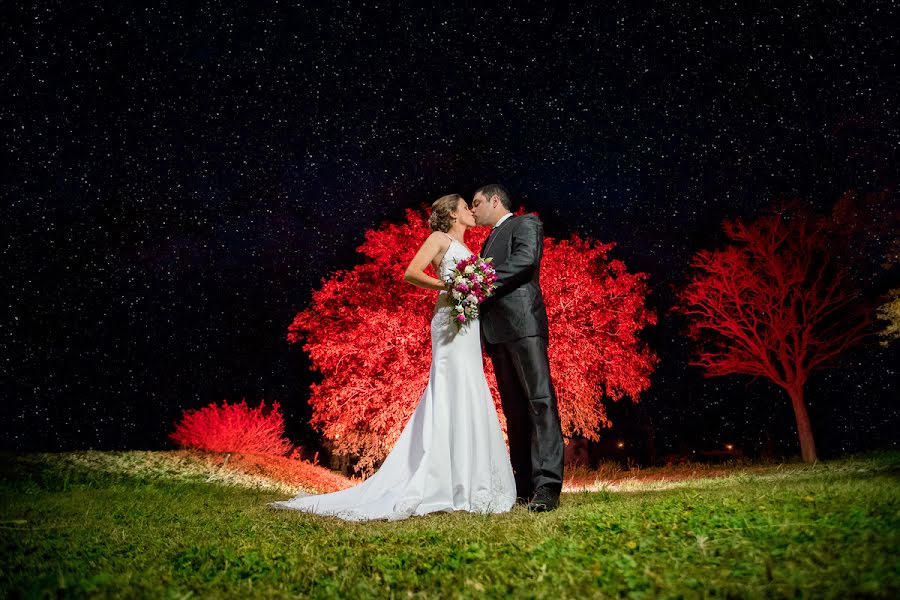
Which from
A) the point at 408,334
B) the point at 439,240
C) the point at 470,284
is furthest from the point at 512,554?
the point at 408,334

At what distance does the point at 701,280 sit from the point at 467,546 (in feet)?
46.9

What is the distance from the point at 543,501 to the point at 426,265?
240cm

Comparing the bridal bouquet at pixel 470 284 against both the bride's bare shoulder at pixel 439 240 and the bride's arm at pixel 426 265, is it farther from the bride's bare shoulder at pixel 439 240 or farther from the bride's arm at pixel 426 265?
the bride's bare shoulder at pixel 439 240

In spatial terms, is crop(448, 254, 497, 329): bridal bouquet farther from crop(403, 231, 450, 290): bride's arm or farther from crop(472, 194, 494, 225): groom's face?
crop(472, 194, 494, 225): groom's face

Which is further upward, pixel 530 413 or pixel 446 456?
pixel 530 413

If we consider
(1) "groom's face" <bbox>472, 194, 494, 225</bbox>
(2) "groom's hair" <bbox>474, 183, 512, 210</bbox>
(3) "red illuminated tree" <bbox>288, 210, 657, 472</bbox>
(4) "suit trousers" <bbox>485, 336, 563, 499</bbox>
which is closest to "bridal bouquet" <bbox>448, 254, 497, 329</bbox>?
(4) "suit trousers" <bbox>485, 336, 563, 499</bbox>

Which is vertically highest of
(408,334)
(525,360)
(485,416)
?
(408,334)

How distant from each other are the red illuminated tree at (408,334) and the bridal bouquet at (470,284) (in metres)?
7.81

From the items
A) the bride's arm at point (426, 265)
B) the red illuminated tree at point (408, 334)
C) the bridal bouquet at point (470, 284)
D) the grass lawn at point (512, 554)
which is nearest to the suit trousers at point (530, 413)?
the bridal bouquet at point (470, 284)

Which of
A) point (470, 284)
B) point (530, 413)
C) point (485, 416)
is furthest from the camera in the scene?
point (485, 416)

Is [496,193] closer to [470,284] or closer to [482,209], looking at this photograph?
[482,209]

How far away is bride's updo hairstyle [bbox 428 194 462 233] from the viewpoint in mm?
5609

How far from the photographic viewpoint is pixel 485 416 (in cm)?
487

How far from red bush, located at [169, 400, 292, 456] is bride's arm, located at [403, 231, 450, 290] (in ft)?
41.9
